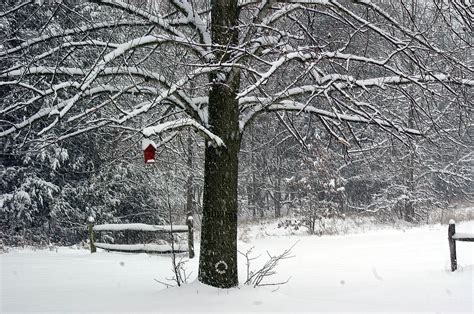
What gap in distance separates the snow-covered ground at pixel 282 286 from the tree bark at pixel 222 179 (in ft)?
1.07

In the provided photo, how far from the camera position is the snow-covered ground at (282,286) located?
6.14 meters

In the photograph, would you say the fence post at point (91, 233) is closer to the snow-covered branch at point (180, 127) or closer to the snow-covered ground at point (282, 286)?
the snow-covered ground at point (282, 286)

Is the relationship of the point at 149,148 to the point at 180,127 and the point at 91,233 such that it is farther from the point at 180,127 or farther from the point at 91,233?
the point at 91,233

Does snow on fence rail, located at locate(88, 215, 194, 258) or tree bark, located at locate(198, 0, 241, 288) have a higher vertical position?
tree bark, located at locate(198, 0, 241, 288)

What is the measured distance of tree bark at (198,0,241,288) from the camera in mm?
6512

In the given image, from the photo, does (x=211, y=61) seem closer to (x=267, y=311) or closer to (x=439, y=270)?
(x=267, y=311)

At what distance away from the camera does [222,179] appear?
21.6 feet

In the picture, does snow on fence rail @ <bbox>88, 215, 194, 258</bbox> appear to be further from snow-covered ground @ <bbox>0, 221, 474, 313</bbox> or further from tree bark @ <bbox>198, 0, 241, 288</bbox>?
tree bark @ <bbox>198, 0, 241, 288</bbox>

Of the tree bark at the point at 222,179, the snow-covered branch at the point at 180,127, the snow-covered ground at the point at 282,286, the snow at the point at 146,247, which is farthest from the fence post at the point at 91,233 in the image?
the snow-covered branch at the point at 180,127

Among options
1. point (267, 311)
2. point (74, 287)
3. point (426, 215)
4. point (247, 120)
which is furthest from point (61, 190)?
point (426, 215)

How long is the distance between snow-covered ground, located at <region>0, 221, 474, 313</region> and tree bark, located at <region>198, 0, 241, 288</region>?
0.33 m

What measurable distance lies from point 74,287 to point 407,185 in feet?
63.7

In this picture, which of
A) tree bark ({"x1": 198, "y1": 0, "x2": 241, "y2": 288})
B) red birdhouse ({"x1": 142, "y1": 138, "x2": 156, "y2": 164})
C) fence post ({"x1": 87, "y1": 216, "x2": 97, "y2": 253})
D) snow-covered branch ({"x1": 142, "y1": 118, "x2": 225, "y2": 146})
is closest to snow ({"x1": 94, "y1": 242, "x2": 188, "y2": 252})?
fence post ({"x1": 87, "y1": 216, "x2": 97, "y2": 253})

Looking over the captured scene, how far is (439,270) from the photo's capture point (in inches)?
375
